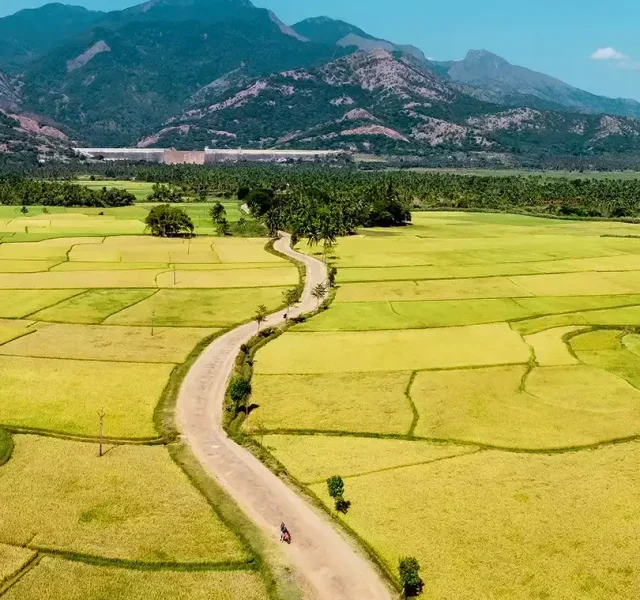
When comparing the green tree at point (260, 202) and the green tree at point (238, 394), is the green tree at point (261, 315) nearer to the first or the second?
the green tree at point (238, 394)

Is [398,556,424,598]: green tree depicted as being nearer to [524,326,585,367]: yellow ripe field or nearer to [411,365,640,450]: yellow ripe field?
[411,365,640,450]: yellow ripe field

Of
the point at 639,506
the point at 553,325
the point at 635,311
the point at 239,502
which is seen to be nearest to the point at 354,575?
the point at 239,502

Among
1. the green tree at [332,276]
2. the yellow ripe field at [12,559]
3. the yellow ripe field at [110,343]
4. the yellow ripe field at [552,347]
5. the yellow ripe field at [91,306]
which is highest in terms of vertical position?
the yellow ripe field at [552,347]

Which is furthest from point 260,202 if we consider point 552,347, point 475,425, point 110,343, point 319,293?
point 475,425

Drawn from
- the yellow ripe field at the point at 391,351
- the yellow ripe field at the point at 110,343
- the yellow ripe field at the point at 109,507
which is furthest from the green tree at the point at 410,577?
the yellow ripe field at the point at 110,343

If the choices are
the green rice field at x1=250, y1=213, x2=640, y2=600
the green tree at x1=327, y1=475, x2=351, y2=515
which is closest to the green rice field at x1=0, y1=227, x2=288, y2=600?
the green tree at x1=327, y1=475, x2=351, y2=515

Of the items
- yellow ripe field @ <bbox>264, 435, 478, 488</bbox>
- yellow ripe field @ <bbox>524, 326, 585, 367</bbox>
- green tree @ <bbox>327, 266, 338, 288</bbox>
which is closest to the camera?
yellow ripe field @ <bbox>264, 435, 478, 488</bbox>
